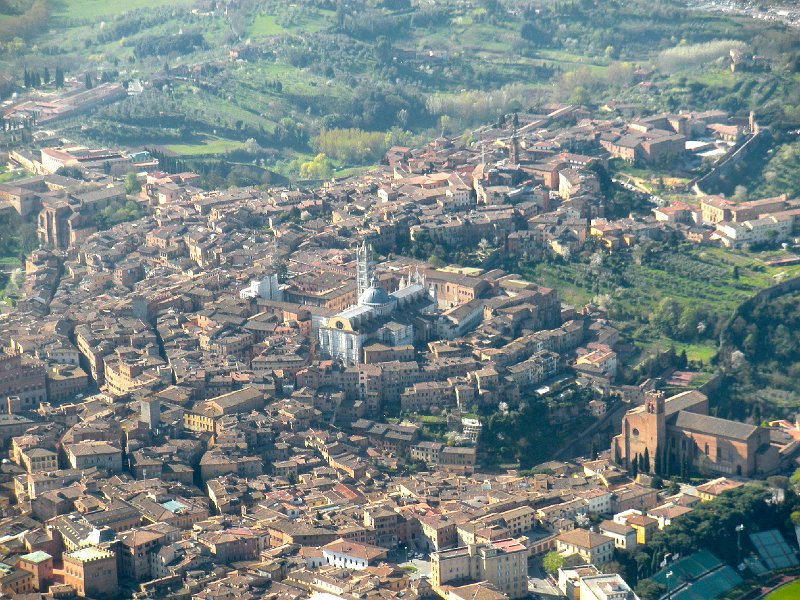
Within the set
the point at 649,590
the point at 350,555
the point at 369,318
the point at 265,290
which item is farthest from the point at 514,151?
the point at 350,555

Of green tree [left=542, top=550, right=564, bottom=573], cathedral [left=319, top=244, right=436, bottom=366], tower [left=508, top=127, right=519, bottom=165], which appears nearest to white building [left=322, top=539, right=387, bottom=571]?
green tree [left=542, top=550, right=564, bottom=573]

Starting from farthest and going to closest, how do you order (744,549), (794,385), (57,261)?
(57,261)
(794,385)
(744,549)

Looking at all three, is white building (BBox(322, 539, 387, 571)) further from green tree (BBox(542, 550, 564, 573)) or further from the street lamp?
the street lamp

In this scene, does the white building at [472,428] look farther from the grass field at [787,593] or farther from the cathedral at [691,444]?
the grass field at [787,593]

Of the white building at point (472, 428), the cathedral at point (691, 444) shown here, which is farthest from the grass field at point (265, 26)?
the cathedral at point (691, 444)

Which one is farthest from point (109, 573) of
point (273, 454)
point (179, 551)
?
point (273, 454)

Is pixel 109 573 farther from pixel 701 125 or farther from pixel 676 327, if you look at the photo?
pixel 701 125
